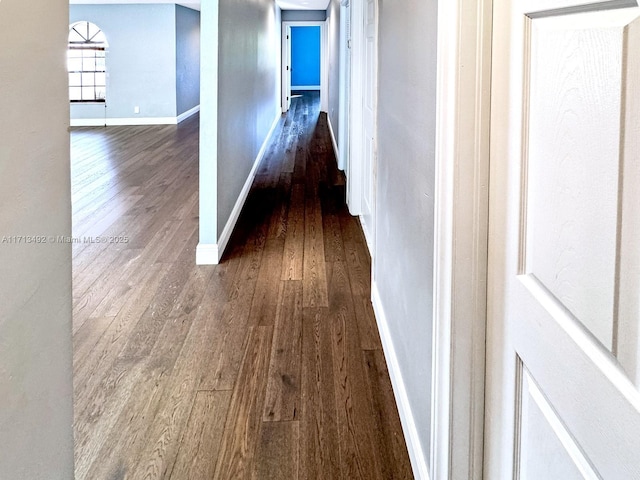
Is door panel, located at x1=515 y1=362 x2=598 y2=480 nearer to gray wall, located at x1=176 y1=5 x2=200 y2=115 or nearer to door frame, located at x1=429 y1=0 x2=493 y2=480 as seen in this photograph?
door frame, located at x1=429 y1=0 x2=493 y2=480

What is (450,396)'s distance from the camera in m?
1.31

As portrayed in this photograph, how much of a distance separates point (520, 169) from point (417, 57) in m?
0.81

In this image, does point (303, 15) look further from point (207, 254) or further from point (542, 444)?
point (542, 444)

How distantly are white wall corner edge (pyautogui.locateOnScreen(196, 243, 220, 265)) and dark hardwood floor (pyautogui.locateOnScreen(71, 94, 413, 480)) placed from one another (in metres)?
0.07

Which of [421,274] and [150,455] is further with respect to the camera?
[150,455]

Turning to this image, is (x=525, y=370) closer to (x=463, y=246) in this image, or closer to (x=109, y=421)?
(x=463, y=246)

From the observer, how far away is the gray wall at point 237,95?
4102mm

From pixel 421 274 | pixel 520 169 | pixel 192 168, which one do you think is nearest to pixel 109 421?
pixel 421 274

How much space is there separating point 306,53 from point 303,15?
20.9 ft

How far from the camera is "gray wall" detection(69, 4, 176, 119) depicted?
37.7ft

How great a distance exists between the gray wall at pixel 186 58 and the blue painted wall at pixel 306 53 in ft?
20.2

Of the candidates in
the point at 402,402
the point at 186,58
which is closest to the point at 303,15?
the point at 186,58

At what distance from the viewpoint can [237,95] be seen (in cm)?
493

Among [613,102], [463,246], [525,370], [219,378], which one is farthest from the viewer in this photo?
[219,378]
